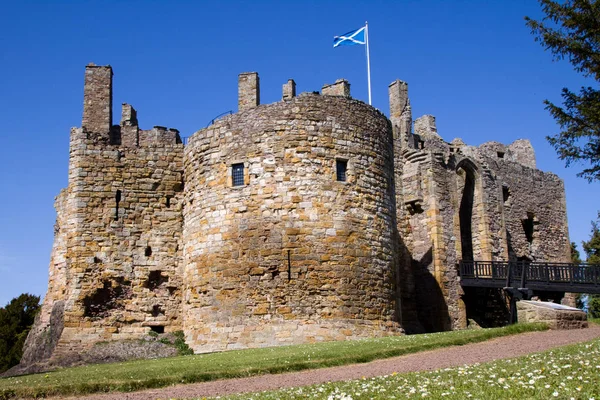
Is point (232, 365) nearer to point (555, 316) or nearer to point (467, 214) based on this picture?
point (555, 316)

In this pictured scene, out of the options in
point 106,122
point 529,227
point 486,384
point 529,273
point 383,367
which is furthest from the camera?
point 529,227

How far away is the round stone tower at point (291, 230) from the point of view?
19.8 meters

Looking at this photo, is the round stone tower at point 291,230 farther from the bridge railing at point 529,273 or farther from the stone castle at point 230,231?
the bridge railing at point 529,273

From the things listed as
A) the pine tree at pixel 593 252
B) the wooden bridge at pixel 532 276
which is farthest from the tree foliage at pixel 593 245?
the wooden bridge at pixel 532 276

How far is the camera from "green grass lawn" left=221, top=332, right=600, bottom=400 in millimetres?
9727

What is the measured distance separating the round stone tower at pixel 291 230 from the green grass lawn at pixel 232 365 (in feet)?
6.14

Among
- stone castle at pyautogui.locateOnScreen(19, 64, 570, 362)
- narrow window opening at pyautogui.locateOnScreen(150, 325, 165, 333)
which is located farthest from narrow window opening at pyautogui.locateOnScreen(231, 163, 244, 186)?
narrow window opening at pyautogui.locateOnScreen(150, 325, 165, 333)

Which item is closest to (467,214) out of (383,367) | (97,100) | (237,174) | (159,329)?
(237,174)

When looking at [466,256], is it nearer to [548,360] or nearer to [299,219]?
[299,219]

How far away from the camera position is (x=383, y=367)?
45.8 ft

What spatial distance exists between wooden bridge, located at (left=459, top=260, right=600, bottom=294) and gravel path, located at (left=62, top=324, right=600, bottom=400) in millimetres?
8260

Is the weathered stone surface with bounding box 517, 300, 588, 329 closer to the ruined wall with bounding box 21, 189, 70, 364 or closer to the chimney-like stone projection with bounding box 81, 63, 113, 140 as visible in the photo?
the ruined wall with bounding box 21, 189, 70, 364

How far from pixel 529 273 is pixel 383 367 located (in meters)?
15.4

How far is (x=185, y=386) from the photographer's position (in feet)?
43.7
